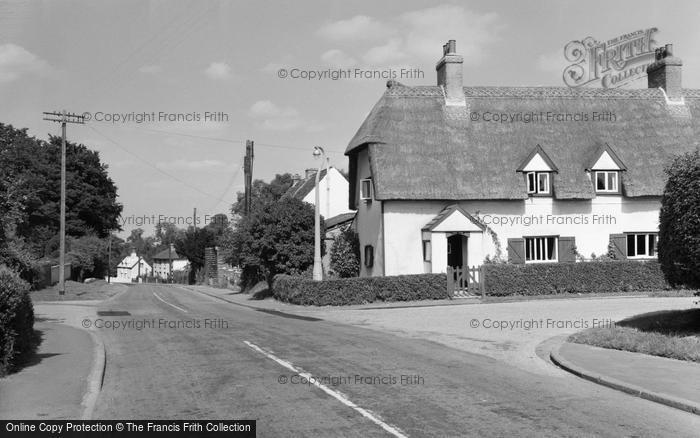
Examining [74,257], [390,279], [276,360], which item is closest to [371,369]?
[276,360]

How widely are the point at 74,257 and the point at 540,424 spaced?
56.0m

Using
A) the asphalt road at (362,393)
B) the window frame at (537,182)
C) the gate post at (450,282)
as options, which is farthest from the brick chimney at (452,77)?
the asphalt road at (362,393)

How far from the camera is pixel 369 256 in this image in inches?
1288

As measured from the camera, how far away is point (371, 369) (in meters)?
10.7

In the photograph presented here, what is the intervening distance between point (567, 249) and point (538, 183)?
3.54 metres

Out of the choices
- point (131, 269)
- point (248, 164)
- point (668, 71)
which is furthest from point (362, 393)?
point (131, 269)

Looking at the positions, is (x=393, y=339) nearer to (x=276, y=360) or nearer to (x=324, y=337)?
(x=324, y=337)

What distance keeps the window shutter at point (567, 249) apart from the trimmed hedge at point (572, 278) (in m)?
2.56

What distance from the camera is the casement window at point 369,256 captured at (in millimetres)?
32344

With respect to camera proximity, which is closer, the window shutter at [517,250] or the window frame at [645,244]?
the window shutter at [517,250]

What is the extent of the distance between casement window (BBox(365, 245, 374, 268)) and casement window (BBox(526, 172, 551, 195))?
27.5ft

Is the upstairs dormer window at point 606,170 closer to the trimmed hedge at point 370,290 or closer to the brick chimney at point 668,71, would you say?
the brick chimney at point 668,71

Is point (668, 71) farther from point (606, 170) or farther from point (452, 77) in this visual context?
point (452, 77)

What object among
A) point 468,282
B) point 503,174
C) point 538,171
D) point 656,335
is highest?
point 538,171
